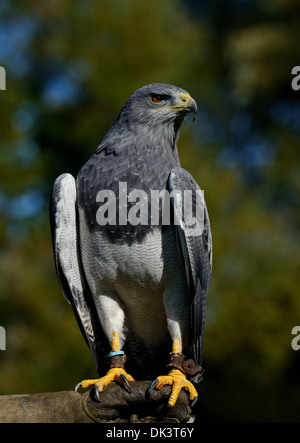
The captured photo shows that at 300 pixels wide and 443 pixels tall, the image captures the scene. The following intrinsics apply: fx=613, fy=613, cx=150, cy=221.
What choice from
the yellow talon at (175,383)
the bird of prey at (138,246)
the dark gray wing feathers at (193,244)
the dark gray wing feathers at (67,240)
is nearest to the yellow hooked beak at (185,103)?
the bird of prey at (138,246)

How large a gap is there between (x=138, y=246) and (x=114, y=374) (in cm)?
78

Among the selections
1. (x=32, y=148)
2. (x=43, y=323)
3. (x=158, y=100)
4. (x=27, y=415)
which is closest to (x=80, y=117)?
(x=32, y=148)

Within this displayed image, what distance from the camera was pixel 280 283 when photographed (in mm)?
10062

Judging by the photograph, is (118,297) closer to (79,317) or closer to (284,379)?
(79,317)

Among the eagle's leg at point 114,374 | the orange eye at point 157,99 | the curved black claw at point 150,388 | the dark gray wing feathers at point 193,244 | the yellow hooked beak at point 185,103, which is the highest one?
the orange eye at point 157,99

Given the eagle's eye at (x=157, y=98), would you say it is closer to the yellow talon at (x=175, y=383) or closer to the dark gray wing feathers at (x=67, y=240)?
the dark gray wing feathers at (x=67, y=240)

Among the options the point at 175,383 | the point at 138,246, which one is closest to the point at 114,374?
the point at 175,383

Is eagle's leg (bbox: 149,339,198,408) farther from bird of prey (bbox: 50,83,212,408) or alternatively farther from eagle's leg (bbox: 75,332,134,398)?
eagle's leg (bbox: 75,332,134,398)

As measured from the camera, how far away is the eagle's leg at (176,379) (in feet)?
11.6

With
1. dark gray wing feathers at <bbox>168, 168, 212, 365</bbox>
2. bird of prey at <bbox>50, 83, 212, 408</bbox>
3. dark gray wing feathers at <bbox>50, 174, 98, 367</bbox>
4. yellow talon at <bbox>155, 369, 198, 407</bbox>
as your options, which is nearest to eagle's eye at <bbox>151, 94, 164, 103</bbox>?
bird of prey at <bbox>50, 83, 212, 408</bbox>

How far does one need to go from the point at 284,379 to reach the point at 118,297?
8.00 metres

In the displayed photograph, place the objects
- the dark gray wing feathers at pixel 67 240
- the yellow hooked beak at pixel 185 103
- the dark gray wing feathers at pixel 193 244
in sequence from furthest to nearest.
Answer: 1. the yellow hooked beak at pixel 185 103
2. the dark gray wing feathers at pixel 67 240
3. the dark gray wing feathers at pixel 193 244

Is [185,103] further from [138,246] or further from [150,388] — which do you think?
[150,388]

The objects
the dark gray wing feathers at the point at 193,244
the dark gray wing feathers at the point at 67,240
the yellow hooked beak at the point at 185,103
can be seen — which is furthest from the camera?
the yellow hooked beak at the point at 185,103
